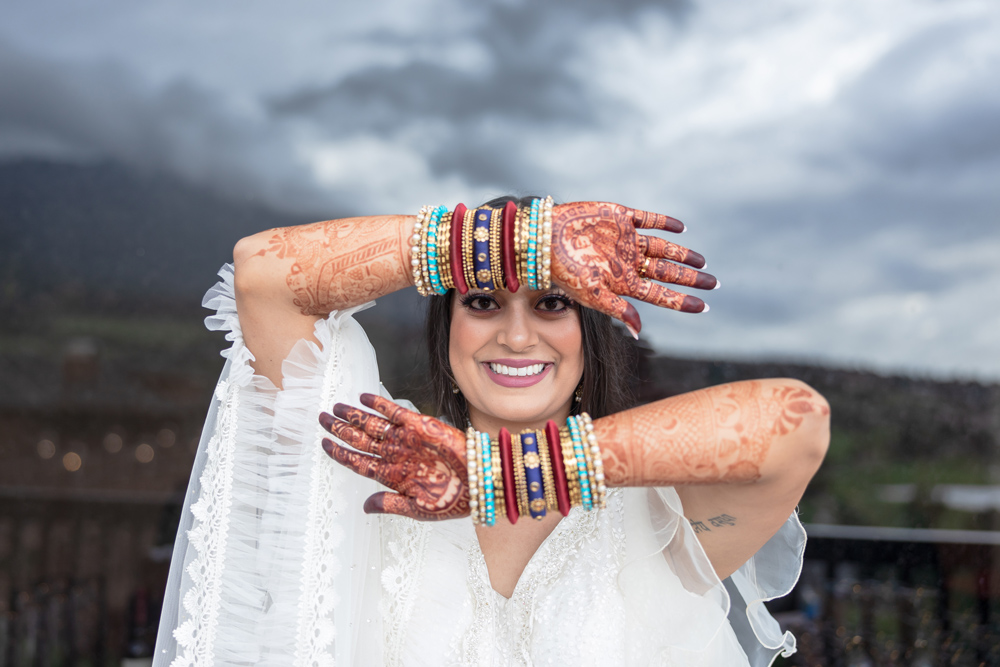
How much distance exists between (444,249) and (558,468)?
0.46 m

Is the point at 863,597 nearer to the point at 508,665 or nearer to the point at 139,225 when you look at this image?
the point at 508,665

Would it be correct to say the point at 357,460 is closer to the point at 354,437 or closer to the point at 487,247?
the point at 354,437

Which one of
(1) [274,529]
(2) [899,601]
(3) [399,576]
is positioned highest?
(1) [274,529]

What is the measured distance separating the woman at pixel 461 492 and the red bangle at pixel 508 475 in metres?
0.06

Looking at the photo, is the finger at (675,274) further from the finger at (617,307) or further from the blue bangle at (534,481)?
the blue bangle at (534,481)

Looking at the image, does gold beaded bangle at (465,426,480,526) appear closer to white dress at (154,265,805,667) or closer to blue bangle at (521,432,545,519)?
blue bangle at (521,432,545,519)

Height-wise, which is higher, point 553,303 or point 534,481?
point 553,303

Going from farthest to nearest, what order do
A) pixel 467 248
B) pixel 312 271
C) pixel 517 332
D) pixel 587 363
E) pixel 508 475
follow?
pixel 587 363 < pixel 517 332 < pixel 312 271 < pixel 467 248 < pixel 508 475

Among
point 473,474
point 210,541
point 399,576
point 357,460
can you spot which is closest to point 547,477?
point 473,474

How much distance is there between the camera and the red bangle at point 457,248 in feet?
3.93

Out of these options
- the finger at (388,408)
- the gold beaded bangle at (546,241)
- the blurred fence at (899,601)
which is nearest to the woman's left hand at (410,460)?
the finger at (388,408)

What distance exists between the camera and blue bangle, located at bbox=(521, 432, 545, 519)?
1.09 meters

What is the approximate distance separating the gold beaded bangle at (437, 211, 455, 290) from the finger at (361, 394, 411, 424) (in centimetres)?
26

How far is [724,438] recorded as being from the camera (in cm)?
113
